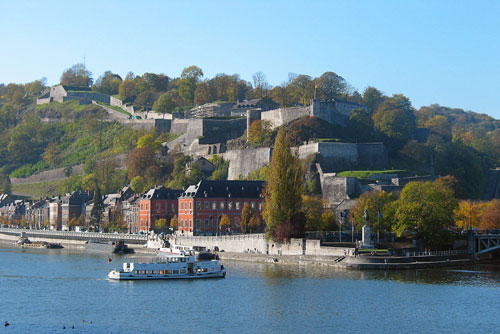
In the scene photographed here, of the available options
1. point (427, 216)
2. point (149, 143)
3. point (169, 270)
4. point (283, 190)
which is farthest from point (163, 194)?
point (169, 270)

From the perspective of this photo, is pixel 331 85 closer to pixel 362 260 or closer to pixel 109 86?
pixel 109 86

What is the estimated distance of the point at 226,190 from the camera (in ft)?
281

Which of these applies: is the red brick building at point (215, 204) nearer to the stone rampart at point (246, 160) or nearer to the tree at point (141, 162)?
the stone rampart at point (246, 160)

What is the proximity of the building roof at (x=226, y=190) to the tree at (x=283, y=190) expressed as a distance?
19640 millimetres

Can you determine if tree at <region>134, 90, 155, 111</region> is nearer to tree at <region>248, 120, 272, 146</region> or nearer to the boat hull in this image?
tree at <region>248, 120, 272, 146</region>

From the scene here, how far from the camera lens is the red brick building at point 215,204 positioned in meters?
84.5

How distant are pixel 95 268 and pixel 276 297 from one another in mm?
22653

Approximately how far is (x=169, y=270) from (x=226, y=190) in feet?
105

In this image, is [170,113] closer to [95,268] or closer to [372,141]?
Answer: [372,141]

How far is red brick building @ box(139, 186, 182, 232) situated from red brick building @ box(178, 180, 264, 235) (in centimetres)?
883

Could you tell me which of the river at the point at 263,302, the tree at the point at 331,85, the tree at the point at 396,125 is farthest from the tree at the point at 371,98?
the river at the point at 263,302

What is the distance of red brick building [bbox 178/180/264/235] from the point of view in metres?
84.5

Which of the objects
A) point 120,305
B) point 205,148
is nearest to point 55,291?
point 120,305

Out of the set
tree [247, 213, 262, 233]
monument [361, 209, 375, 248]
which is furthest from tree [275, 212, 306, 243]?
tree [247, 213, 262, 233]
